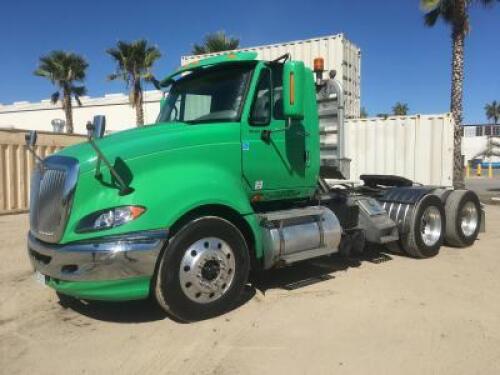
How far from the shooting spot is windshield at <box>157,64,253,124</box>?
5.30m

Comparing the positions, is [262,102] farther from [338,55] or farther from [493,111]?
[493,111]

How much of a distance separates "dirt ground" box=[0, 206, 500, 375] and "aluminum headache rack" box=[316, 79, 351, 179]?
4.90 feet

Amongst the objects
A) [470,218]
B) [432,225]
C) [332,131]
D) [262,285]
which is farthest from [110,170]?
[470,218]

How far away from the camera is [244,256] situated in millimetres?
4926

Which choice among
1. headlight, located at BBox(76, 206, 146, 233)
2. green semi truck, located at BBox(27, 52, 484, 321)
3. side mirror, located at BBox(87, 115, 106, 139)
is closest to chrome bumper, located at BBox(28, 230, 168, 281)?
green semi truck, located at BBox(27, 52, 484, 321)

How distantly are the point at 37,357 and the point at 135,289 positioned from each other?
2.99ft

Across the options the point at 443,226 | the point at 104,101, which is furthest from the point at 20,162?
the point at 104,101

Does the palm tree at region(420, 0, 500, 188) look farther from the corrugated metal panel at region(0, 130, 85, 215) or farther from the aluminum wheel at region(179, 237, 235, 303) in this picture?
the aluminum wheel at region(179, 237, 235, 303)

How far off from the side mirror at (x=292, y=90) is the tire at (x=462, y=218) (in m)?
4.26

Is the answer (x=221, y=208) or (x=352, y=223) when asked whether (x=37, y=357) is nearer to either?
(x=221, y=208)

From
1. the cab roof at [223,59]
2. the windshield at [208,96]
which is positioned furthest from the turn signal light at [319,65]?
the windshield at [208,96]

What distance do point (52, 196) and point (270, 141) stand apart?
2314 millimetres

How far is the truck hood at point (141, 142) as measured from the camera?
443 centimetres

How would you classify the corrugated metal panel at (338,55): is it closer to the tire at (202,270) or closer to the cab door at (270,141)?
the cab door at (270,141)
